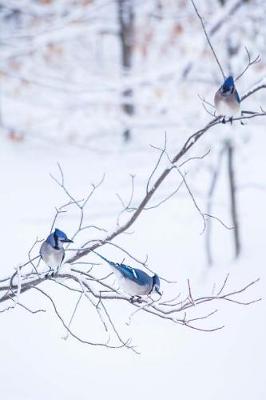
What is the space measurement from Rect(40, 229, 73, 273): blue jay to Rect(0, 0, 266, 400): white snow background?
502 mm

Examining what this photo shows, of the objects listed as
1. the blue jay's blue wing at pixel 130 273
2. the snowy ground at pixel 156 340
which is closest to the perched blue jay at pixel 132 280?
the blue jay's blue wing at pixel 130 273

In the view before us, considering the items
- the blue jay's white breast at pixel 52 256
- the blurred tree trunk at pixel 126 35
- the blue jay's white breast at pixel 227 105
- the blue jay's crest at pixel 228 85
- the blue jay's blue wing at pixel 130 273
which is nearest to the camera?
the blue jay's white breast at pixel 52 256

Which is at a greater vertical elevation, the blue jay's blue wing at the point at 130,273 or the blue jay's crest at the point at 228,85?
the blue jay's crest at the point at 228,85

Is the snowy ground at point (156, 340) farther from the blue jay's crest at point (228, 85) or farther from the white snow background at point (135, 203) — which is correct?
the blue jay's crest at point (228, 85)

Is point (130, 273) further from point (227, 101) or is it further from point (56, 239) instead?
point (227, 101)

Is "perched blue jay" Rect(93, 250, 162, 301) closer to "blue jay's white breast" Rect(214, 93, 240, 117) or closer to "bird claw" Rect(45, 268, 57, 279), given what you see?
"bird claw" Rect(45, 268, 57, 279)

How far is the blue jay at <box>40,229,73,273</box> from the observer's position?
3976 millimetres

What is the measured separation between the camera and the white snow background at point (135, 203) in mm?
7703

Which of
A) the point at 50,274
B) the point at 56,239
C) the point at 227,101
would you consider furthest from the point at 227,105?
the point at 50,274

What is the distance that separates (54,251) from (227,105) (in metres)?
1.42

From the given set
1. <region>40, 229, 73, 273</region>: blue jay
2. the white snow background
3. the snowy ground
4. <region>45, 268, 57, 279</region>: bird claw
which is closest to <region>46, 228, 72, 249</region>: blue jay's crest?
<region>40, 229, 73, 273</region>: blue jay

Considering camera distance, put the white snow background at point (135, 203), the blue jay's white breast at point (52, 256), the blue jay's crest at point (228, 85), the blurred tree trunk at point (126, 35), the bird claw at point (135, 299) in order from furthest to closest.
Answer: the blurred tree trunk at point (126, 35)
the white snow background at point (135, 203)
the blue jay's crest at point (228, 85)
the blue jay's white breast at point (52, 256)
the bird claw at point (135, 299)

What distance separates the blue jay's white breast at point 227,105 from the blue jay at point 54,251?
4.18 feet

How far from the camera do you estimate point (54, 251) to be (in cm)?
402
